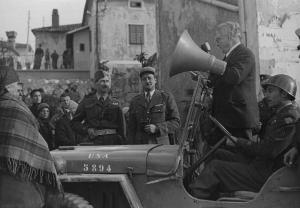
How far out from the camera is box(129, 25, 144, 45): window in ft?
108

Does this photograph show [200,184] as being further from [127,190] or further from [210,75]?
[210,75]

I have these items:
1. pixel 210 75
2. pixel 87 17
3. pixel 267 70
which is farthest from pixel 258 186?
pixel 87 17

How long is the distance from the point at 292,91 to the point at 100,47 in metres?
28.4

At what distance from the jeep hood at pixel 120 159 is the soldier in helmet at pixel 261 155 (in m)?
0.36

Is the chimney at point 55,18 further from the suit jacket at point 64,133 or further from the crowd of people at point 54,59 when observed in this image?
the suit jacket at point 64,133

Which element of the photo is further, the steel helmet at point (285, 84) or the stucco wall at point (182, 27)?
the stucco wall at point (182, 27)

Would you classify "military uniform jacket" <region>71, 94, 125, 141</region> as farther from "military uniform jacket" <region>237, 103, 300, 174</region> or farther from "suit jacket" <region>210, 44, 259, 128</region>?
"military uniform jacket" <region>237, 103, 300, 174</region>

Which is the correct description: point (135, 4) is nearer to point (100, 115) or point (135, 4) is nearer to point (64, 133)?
point (64, 133)

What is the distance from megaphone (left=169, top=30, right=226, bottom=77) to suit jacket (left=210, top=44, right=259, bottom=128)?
381 mm

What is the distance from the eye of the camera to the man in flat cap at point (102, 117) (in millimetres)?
6176

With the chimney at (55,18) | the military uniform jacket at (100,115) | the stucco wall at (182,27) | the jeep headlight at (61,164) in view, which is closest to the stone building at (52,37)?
the chimney at (55,18)

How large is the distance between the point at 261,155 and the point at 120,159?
1284 mm

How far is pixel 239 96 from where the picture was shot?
190 inches

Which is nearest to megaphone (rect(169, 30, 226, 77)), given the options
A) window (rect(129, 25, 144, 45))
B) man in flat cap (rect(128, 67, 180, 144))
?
man in flat cap (rect(128, 67, 180, 144))
